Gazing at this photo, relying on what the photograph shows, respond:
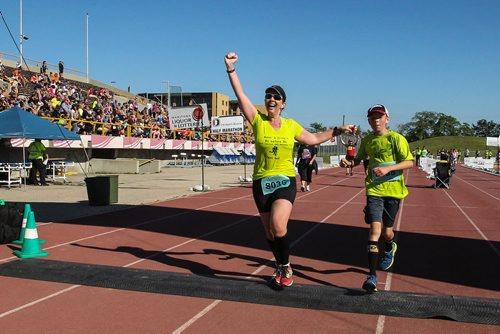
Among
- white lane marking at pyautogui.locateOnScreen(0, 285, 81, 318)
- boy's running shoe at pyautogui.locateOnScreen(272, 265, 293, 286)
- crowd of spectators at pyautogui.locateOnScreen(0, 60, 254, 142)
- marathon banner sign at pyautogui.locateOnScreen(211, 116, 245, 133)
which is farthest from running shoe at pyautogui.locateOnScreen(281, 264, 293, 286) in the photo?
crowd of spectators at pyautogui.locateOnScreen(0, 60, 254, 142)

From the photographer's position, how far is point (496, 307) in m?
4.45

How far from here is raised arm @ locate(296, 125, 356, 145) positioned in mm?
5371

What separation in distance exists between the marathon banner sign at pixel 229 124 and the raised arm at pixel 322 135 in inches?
749

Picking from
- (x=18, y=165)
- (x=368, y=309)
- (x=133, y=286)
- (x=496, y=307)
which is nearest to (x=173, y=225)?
(x=133, y=286)

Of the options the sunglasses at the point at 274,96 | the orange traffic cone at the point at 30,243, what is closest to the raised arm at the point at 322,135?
the sunglasses at the point at 274,96

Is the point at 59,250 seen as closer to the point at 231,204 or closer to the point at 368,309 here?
the point at 368,309

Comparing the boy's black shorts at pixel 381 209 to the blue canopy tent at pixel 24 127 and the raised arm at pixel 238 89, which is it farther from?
the blue canopy tent at pixel 24 127

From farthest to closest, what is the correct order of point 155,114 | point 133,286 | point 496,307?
point 155,114 → point 133,286 → point 496,307

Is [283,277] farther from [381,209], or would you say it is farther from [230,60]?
[230,60]

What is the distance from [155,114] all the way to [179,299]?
41.7 metres

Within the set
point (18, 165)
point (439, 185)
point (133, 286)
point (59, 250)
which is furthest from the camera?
point (439, 185)

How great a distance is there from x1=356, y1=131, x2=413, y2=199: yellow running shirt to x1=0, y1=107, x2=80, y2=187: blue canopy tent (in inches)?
512

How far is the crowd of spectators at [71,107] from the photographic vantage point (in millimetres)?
25906

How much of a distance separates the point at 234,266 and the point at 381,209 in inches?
82.2
